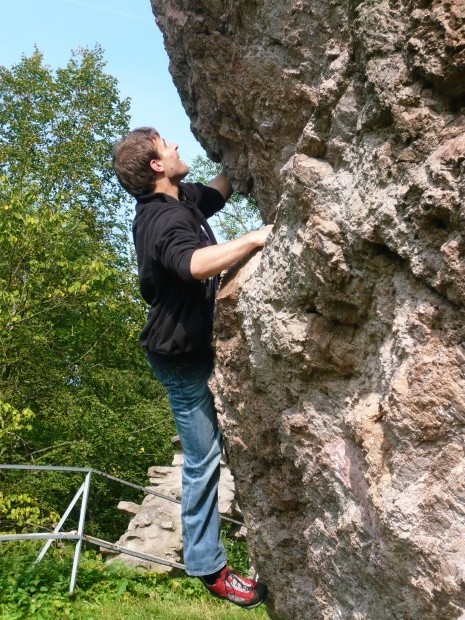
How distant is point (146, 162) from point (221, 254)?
39.2 inches

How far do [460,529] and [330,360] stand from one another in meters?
0.96

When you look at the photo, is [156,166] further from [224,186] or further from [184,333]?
[184,333]

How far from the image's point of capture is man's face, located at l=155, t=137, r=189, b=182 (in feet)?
14.1

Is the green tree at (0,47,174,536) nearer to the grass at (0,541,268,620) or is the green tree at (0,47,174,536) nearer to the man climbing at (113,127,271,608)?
the grass at (0,541,268,620)

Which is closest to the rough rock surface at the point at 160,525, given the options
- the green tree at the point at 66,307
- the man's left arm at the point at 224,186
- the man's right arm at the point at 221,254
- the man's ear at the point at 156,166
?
the green tree at the point at 66,307

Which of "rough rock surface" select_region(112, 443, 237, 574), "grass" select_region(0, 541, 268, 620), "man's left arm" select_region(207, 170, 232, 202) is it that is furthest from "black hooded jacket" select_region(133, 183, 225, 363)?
"rough rock surface" select_region(112, 443, 237, 574)

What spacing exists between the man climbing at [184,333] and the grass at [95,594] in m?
2.65

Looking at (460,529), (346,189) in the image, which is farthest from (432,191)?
(460,529)

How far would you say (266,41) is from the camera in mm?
3881

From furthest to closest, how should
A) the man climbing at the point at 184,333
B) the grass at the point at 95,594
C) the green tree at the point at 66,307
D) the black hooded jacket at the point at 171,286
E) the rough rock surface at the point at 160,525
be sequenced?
the green tree at the point at 66,307, the rough rock surface at the point at 160,525, the grass at the point at 95,594, the man climbing at the point at 184,333, the black hooded jacket at the point at 171,286

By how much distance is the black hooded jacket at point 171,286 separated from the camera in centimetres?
386

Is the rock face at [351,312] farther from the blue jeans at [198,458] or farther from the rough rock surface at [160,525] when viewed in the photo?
the rough rock surface at [160,525]

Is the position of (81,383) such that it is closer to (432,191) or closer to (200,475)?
(200,475)

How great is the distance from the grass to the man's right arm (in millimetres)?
3969
